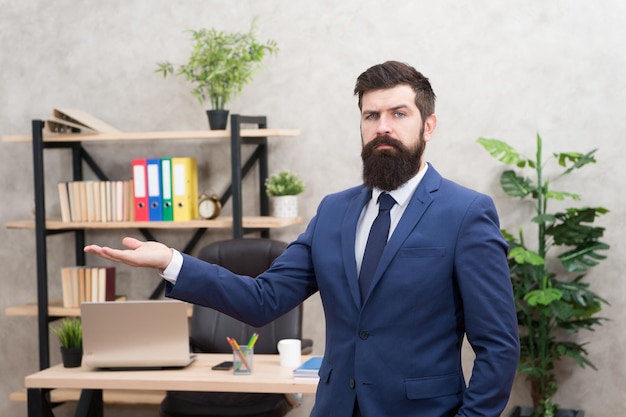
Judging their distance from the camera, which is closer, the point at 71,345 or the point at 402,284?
the point at 402,284

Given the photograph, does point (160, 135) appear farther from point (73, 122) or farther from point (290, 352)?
point (290, 352)

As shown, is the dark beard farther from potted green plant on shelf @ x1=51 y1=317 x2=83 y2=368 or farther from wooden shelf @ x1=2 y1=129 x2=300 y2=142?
wooden shelf @ x1=2 y1=129 x2=300 y2=142

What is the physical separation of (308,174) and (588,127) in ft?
4.68

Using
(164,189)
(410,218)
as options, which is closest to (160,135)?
(164,189)

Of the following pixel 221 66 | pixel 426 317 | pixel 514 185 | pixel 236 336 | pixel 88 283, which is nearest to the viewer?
pixel 426 317

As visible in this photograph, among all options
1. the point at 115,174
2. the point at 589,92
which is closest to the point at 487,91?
the point at 589,92

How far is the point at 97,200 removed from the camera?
446cm

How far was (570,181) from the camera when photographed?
4.24 m

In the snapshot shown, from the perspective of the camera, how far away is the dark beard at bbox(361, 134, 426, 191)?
1.89 m

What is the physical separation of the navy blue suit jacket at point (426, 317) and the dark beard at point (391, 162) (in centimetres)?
6

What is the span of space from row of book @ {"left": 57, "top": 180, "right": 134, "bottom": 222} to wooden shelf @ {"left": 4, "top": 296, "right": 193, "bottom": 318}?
0.46 meters

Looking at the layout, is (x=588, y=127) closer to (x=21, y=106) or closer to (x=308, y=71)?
(x=308, y=71)

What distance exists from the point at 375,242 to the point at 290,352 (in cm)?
143

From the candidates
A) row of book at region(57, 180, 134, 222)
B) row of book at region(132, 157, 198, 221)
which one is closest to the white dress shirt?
row of book at region(132, 157, 198, 221)
